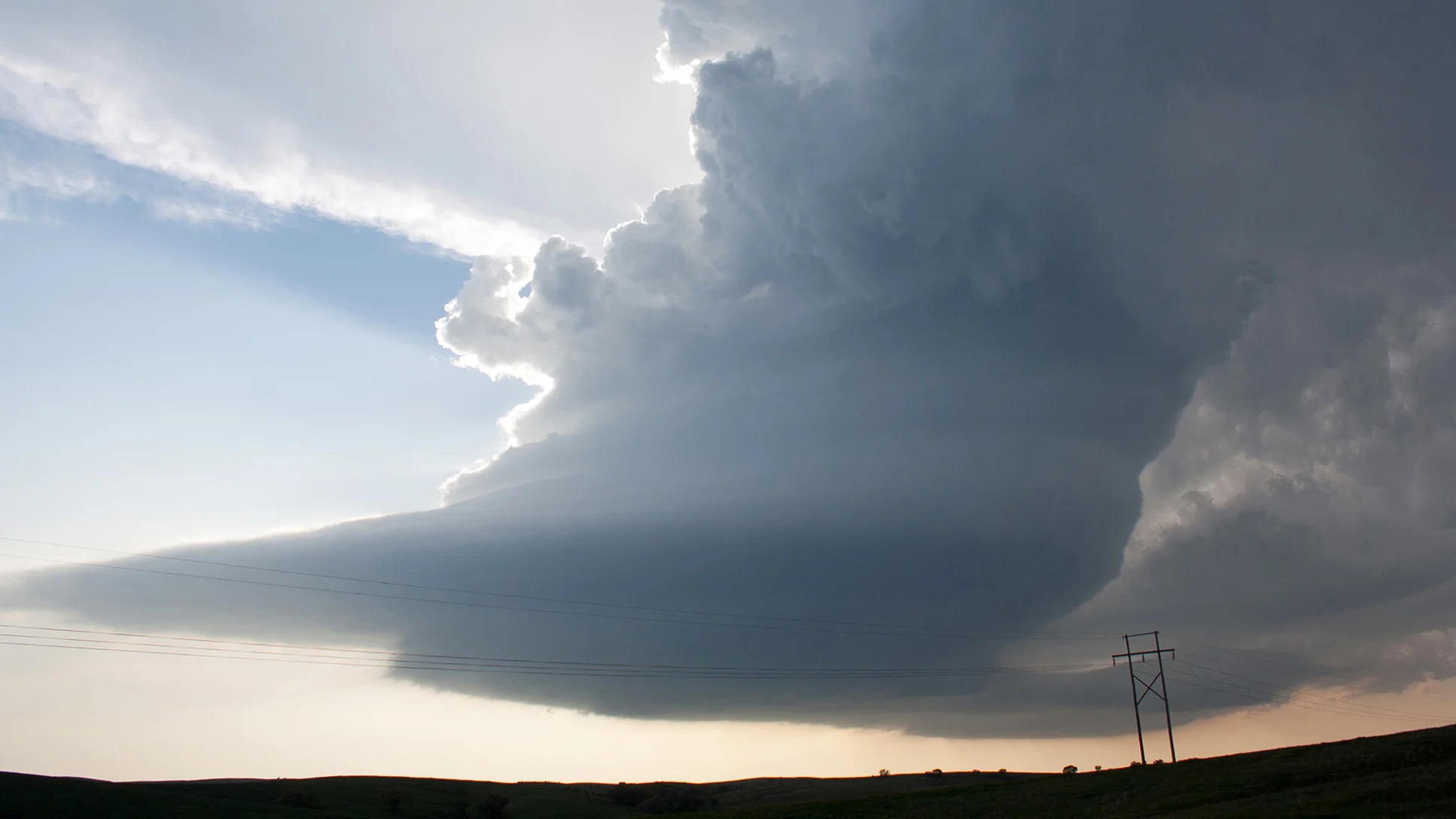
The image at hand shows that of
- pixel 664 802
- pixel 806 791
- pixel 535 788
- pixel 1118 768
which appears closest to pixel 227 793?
pixel 535 788

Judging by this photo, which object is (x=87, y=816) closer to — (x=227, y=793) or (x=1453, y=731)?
(x=227, y=793)

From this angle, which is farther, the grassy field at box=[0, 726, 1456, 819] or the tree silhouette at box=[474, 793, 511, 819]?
the tree silhouette at box=[474, 793, 511, 819]

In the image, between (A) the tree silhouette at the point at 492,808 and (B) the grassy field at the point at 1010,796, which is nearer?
(B) the grassy field at the point at 1010,796

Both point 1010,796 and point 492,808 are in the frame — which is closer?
point 1010,796

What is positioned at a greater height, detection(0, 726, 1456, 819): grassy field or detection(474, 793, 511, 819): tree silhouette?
detection(0, 726, 1456, 819): grassy field

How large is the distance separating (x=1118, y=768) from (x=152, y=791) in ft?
353

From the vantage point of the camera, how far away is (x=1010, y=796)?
9650 cm

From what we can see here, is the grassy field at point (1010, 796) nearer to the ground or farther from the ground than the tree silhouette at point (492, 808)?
farther from the ground

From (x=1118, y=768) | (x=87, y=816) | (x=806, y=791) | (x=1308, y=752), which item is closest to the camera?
(x=87, y=816)

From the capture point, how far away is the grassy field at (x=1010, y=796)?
64.9 metres

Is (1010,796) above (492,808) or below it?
above

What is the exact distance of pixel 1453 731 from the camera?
7856 centimetres

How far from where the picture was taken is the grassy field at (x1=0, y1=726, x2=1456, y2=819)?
64.9 meters

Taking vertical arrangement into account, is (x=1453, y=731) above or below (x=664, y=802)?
above
